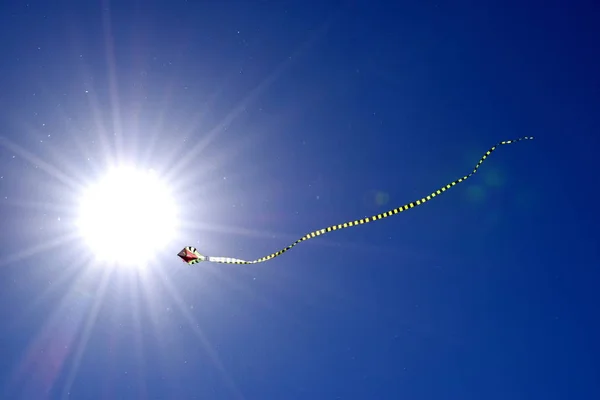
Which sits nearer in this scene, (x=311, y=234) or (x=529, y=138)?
(x=311, y=234)

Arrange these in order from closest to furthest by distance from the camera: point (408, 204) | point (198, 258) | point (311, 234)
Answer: point (198, 258) < point (311, 234) < point (408, 204)

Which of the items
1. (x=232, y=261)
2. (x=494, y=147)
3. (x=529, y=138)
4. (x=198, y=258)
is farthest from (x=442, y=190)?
(x=198, y=258)

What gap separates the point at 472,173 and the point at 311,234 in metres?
5.84

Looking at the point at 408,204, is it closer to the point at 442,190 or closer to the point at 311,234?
the point at 442,190

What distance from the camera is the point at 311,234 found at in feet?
45.9

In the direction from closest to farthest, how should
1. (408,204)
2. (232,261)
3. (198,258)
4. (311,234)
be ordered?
(198,258) → (232,261) → (311,234) → (408,204)

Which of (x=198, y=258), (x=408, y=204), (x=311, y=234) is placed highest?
(x=408, y=204)

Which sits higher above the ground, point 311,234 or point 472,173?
point 472,173

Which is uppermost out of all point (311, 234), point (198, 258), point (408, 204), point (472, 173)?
point (472, 173)

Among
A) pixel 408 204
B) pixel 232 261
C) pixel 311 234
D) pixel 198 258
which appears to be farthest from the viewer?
pixel 408 204

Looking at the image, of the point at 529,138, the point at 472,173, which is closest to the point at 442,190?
the point at 472,173

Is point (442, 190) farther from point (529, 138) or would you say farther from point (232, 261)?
point (232, 261)

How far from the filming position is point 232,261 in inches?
494

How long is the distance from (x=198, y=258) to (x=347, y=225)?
472 cm
